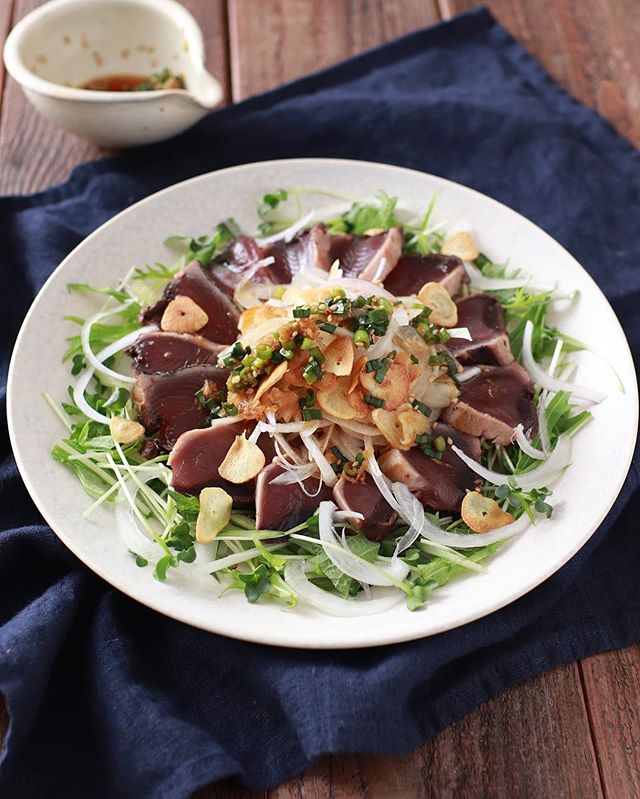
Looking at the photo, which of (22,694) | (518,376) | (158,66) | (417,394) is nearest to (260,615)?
(22,694)

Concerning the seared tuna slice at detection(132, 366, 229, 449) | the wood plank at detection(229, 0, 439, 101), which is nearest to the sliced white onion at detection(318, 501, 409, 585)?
the seared tuna slice at detection(132, 366, 229, 449)

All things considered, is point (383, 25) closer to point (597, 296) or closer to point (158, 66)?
point (158, 66)

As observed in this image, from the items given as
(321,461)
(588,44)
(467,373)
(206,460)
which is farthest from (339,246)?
(588,44)

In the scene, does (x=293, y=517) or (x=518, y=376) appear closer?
(x=293, y=517)

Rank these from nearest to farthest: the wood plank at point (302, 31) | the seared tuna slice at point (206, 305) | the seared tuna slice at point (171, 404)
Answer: the seared tuna slice at point (171, 404)
the seared tuna slice at point (206, 305)
the wood plank at point (302, 31)

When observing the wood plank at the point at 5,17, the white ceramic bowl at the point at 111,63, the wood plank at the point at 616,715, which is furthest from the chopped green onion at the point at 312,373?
the wood plank at the point at 5,17

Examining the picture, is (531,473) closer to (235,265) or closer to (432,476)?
(432,476)

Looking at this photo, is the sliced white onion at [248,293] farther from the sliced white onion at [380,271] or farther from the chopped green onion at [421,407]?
the chopped green onion at [421,407]

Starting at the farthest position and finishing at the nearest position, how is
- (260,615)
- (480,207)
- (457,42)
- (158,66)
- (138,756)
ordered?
(457,42), (158,66), (480,207), (260,615), (138,756)
